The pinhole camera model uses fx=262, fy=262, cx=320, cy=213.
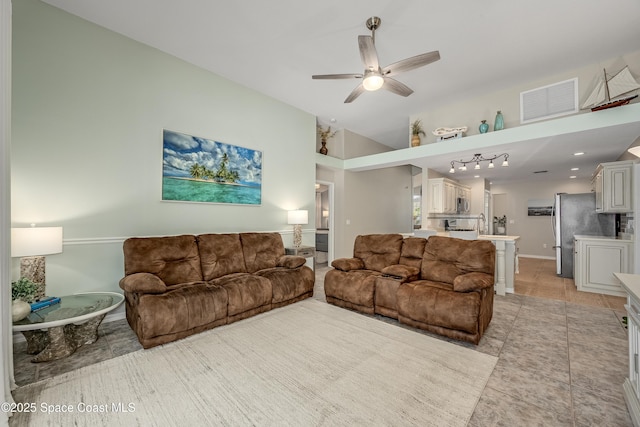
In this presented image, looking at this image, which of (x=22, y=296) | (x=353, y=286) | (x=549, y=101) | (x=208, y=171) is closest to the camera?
(x=22, y=296)

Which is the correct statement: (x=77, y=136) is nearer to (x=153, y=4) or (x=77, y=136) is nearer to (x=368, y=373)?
(x=153, y=4)

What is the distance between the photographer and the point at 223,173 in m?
3.89

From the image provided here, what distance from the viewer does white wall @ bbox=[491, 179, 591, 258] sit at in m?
7.77

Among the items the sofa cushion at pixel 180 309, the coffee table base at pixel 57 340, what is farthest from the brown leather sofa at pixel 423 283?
the coffee table base at pixel 57 340

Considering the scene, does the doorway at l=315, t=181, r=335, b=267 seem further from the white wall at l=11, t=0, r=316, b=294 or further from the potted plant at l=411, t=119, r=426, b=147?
the white wall at l=11, t=0, r=316, b=294

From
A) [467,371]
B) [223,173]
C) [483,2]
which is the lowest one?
[467,371]

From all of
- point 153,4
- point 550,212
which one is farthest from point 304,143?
point 550,212

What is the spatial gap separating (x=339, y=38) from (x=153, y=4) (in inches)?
77.4

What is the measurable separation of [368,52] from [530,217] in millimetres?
8515

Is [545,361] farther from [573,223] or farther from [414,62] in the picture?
[573,223]

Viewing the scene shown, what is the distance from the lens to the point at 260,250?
146 inches

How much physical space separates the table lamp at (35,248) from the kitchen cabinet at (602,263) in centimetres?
702

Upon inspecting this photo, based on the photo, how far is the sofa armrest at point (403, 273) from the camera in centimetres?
298

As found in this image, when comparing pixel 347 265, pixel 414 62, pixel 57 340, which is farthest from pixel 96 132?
pixel 414 62
